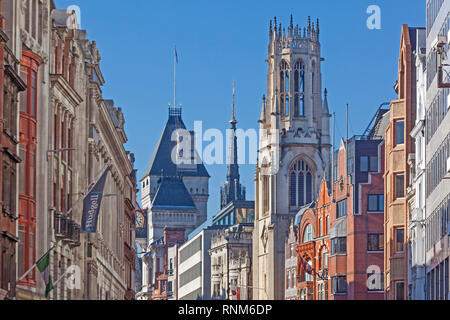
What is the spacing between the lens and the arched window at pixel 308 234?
480 ft

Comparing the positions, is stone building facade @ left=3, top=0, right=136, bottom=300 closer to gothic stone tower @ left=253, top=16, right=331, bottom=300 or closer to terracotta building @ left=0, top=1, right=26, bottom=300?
terracotta building @ left=0, top=1, right=26, bottom=300

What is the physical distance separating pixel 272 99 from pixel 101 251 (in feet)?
382

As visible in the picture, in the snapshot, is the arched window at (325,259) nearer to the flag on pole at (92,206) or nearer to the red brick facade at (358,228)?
the red brick facade at (358,228)

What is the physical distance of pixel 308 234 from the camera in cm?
14800

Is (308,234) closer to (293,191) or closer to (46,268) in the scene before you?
(293,191)

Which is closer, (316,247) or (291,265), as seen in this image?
(316,247)

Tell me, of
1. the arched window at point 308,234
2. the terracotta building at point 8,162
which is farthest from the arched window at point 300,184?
the terracotta building at point 8,162

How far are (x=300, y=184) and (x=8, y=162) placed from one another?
481 feet

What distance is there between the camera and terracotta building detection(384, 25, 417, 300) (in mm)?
90375

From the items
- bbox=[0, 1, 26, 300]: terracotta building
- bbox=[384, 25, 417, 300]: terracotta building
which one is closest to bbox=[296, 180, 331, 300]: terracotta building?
bbox=[384, 25, 417, 300]: terracotta building

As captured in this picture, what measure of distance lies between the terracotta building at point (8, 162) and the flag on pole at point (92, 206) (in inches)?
A: 315

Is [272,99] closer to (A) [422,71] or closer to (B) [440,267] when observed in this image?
(A) [422,71]

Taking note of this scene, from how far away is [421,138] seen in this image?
8269cm

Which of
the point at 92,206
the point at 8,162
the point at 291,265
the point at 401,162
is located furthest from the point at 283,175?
the point at 8,162
